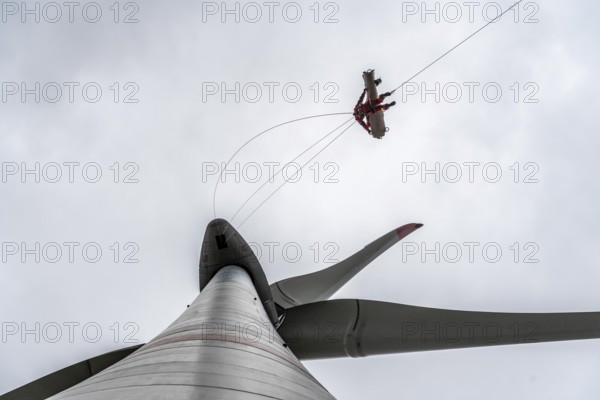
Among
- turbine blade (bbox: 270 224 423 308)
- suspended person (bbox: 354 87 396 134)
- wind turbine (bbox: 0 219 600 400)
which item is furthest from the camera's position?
suspended person (bbox: 354 87 396 134)

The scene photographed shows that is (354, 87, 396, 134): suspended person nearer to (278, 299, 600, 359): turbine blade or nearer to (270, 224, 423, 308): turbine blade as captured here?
(270, 224, 423, 308): turbine blade

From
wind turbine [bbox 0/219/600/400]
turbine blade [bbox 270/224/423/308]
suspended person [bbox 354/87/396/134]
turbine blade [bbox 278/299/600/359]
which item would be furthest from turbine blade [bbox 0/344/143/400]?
suspended person [bbox 354/87/396/134]

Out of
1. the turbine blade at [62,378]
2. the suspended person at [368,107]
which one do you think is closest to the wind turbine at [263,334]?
the turbine blade at [62,378]

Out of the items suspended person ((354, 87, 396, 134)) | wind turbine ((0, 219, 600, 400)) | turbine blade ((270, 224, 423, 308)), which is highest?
suspended person ((354, 87, 396, 134))

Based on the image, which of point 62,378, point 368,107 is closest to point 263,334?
point 62,378

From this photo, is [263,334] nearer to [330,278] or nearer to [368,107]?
[330,278]

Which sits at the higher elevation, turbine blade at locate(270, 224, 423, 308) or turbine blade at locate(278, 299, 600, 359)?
turbine blade at locate(270, 224, 423, 308)

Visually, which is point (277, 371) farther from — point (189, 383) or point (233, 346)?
point (189, 383)
